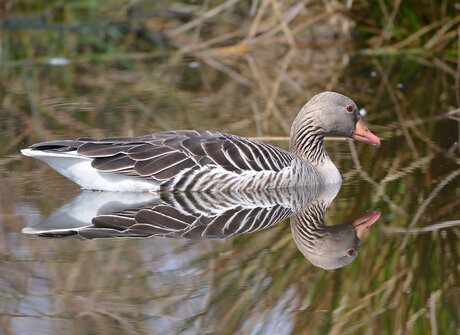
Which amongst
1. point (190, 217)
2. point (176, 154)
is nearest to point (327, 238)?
point (190, 217)

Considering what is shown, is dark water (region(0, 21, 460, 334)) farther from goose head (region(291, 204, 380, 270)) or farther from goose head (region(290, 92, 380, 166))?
goose head (region(290, 92, 380, 166))

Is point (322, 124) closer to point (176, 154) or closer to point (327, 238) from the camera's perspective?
point (176, 154)

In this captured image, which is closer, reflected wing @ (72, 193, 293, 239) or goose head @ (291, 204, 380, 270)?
goose head @ (291, 204, 380, 270)

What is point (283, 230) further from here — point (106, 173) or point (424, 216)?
point (106, 173)

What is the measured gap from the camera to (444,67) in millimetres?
18062

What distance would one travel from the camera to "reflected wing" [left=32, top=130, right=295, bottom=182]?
9367 mm

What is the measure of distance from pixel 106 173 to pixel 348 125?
315cm

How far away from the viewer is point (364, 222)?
28.5 ft

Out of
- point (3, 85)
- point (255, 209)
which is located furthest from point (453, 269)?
point (3, 85)

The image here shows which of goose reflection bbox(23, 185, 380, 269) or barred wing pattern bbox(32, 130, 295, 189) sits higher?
barred wing pattern bbox(32, 130, 295, 189)

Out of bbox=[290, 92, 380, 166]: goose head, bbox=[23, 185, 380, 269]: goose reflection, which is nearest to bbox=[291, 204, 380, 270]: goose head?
bbox=[23, 185, 380, 269]: goose reflection

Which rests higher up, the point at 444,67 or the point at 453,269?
the point at 453,269

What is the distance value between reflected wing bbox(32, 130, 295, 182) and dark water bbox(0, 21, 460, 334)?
26.0 inches

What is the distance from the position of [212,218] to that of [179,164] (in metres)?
1.02
